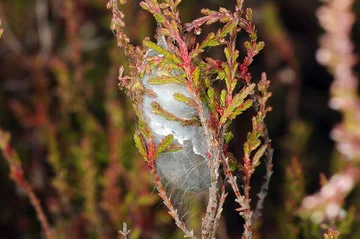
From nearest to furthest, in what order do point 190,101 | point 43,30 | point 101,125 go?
point 190,101 → point 101,125 → point 43,30

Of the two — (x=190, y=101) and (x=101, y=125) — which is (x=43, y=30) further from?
(x=190, y=101)

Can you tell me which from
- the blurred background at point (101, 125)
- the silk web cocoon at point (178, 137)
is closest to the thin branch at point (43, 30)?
the blurred background at point (101, 125)

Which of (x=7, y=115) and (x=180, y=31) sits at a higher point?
(x=7, y=115)

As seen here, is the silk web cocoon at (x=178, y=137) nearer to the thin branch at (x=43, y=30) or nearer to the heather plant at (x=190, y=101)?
the heather plant at (x=190, y=101)

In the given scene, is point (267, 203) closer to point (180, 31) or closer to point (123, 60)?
point (123, 60)

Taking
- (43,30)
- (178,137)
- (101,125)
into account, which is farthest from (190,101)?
(43,30)

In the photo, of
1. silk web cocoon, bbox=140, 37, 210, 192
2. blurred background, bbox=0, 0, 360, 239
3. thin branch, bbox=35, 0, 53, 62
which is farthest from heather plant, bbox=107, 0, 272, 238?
thin branch, bbox=35, 0, 53, 62

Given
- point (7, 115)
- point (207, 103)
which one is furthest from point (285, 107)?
point (207, 103)
